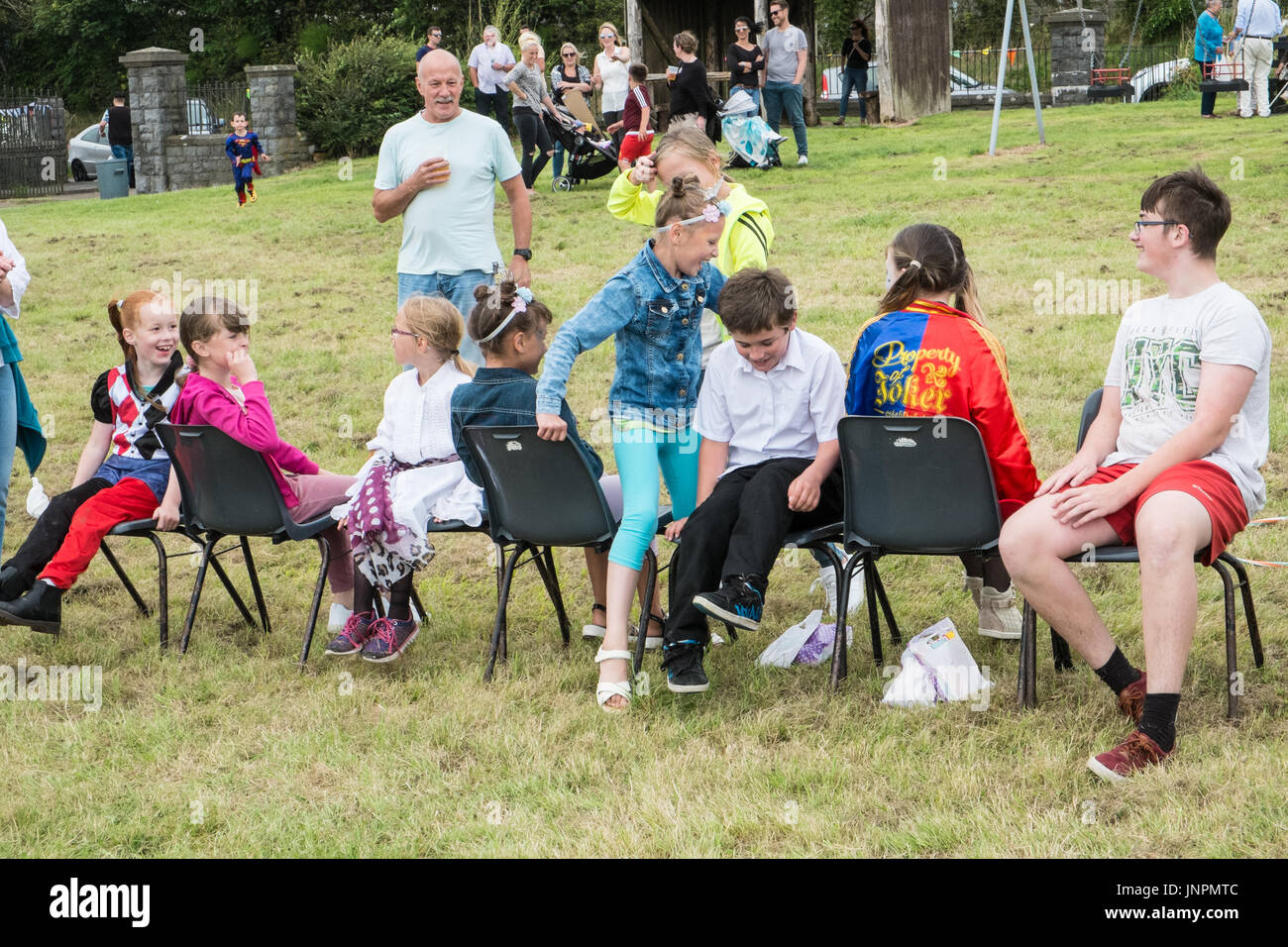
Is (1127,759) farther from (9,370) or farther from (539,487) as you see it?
(9,370)

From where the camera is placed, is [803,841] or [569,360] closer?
[803,841]

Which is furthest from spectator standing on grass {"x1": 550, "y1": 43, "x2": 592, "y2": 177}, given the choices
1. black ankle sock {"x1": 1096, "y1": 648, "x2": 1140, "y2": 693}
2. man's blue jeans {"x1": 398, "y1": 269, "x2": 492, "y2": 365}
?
black ankle sock {"x1": 1096, "y1": 648, "x2": 1140, "y2": 693}

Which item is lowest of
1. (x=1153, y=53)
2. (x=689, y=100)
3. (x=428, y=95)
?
(x=428, y=95)

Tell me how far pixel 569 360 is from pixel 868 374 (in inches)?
39.2

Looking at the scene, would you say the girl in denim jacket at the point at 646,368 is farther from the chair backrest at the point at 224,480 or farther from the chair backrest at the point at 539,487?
the chair backrest at the point at 224,480

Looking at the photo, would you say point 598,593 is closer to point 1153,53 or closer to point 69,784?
point 69,784

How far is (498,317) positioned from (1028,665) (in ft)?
6.93

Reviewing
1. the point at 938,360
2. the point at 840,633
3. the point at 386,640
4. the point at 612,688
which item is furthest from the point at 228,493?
the point at 938,360

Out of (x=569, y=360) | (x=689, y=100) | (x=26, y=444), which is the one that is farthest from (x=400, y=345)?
(x=689, y=100)

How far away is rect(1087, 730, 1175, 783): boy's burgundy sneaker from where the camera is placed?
3613mm

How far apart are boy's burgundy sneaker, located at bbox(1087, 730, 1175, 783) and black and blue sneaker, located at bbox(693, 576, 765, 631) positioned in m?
1.07

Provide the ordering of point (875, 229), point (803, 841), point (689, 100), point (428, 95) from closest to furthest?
point (803, 841) < point (428, 95) < point (875, 229) < point (689, 100)

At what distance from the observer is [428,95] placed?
20.8 ft

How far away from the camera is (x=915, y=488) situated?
4.23 metres
